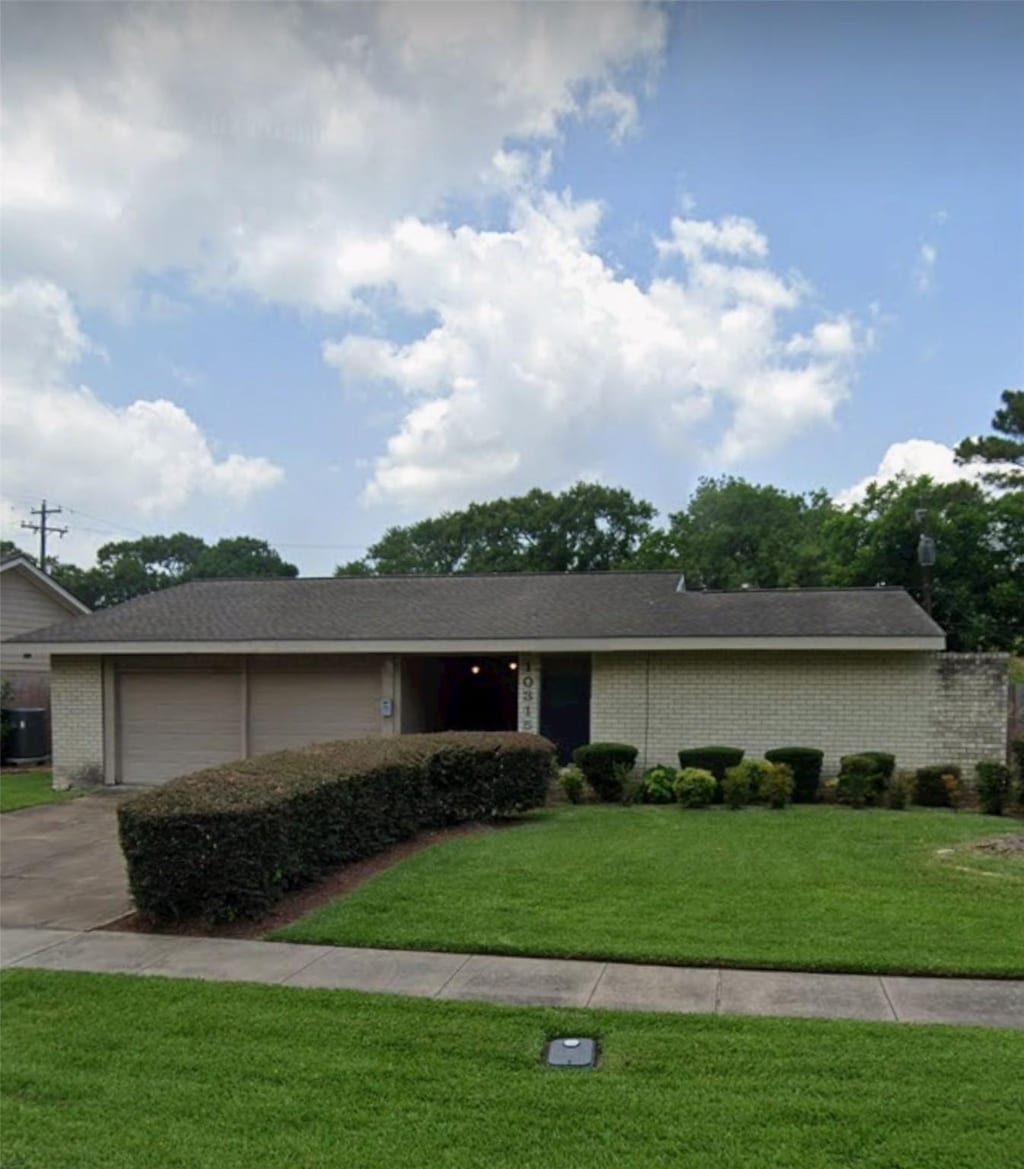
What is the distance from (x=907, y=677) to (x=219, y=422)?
14079 mm

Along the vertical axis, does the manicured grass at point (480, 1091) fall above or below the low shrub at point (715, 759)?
above

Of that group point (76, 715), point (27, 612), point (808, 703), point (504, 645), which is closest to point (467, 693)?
point (504, 645)

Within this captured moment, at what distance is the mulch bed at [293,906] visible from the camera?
6047mm

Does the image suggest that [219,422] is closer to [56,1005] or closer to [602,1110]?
[56,1005]

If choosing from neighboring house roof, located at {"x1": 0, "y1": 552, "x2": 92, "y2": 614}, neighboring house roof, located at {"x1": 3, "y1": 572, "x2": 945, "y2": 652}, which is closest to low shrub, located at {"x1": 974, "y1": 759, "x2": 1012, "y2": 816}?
neighboring house roof, located at {"x1": 3, "y1": 572, "x2": 945, "y2": 652}

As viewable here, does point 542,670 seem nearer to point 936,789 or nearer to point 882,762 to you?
point 882,762

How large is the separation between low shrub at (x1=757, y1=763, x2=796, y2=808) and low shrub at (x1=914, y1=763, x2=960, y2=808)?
1.81m

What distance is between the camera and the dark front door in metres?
14.1

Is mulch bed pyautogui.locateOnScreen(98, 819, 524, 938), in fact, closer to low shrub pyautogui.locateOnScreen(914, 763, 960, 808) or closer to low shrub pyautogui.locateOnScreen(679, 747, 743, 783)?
low shrub pyautogui.locateOnScreen(679, 747, 743, 783)

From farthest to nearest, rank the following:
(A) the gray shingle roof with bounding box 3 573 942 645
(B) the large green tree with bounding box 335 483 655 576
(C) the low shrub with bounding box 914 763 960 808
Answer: (B) the large green tree with bounding box 335 483 655 576 → (A) the gray shingle roof with bounding box 3 573 942 645 → (C) the low shrub with bounding box 914 763 960 808

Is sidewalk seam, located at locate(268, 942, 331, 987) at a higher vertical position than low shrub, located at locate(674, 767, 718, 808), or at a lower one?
higher

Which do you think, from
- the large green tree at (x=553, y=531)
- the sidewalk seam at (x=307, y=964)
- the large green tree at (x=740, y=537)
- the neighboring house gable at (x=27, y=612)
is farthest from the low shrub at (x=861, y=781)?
the large green tree at (x=553, y=531)

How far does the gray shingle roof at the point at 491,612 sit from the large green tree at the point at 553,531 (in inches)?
1197

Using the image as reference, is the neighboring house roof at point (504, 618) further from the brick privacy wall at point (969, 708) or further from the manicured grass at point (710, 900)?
the manicured grass at point (710, 900)
